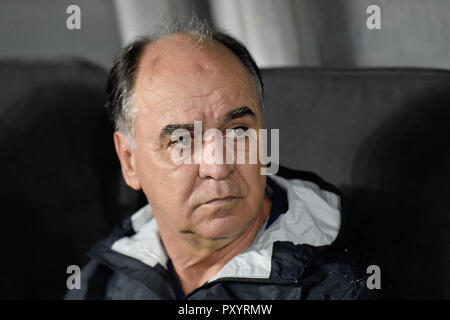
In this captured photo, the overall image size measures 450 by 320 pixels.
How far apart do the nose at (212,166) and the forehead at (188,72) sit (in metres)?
0.09

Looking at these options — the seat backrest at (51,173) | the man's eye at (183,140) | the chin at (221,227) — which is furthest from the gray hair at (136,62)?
the seat backrest at (51,173)

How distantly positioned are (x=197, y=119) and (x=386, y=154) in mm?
352

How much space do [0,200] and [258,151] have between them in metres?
0.68

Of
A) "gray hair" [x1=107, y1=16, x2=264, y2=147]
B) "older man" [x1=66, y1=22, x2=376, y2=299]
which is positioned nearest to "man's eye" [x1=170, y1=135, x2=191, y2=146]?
"older man" [x1=66, y1=22, x2=376, y2=299]

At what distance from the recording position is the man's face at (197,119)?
0.96 m

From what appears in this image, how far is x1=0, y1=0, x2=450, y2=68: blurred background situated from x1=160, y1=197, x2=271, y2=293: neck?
1.64 ft

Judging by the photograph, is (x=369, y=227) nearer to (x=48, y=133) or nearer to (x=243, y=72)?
(x=243, y=72)

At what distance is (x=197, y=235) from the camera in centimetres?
102

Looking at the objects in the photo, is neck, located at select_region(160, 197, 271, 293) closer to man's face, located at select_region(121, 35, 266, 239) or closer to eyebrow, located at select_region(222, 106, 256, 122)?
man's face, located at select_region(121, 35, 266, 239)

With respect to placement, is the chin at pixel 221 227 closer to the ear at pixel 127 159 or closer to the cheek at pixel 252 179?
the cheek at pixel 252 179

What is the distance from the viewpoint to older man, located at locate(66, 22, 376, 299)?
959mm
